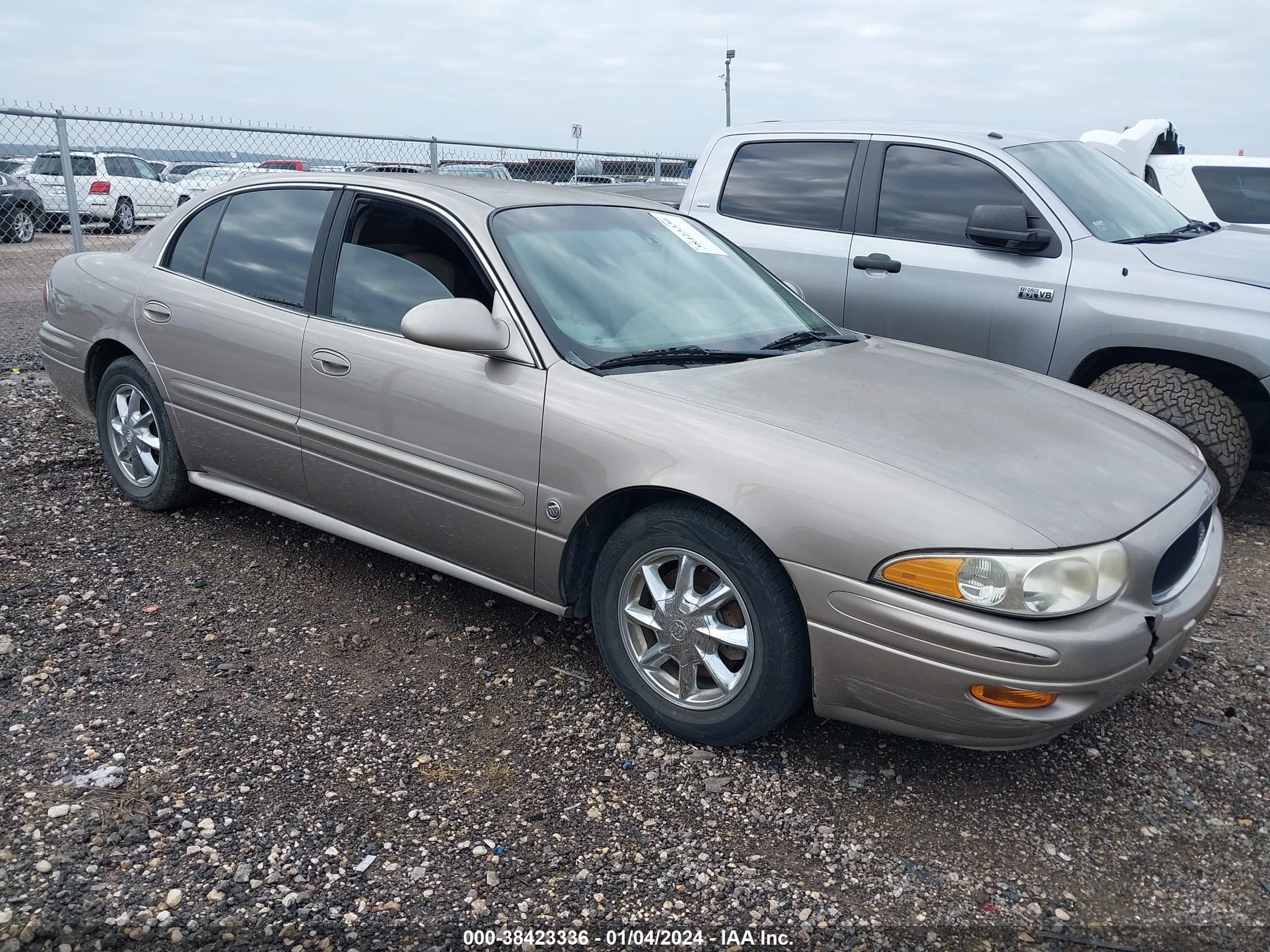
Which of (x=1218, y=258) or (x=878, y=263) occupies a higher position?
(x=1218, y=258)

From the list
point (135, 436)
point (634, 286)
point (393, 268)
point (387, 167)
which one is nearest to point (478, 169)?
point (387, 167)

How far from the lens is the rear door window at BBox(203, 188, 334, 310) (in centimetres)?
374

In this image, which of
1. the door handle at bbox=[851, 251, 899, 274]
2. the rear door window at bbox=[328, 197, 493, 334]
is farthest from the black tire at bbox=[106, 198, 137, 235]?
the door handle at bbox=[851, 251, 899, 274]

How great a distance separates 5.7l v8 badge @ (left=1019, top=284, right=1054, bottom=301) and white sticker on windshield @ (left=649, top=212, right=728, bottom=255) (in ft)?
5.90

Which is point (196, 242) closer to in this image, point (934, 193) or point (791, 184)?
point (791, 184)

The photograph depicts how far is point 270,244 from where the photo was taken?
3.88 metres

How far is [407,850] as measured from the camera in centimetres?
249

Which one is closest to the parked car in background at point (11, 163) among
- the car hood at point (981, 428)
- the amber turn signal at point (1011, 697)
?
the car hood at point (981, 428)

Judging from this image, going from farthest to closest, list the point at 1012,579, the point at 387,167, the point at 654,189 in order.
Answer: the point at 654,189 < the point at 387,167 < the point at 1012,579

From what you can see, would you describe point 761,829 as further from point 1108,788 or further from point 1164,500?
point 1164,500

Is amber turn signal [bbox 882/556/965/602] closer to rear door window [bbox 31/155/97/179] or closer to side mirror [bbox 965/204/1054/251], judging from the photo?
side mirror [bbox 965/204/1054/251]

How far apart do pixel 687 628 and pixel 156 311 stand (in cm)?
274

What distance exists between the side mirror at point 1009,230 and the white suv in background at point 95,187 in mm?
6252

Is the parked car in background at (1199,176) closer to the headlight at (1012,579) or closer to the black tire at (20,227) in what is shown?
the headlight at (1012,579)
